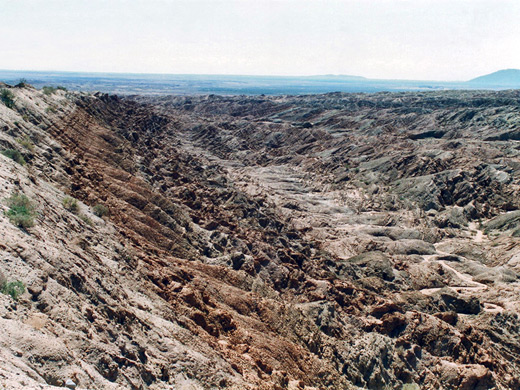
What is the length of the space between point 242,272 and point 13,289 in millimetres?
10661

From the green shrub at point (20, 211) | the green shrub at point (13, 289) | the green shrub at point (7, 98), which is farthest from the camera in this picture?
the green shrub at point (7, 98)

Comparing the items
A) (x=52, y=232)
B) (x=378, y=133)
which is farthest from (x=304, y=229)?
(x=378, y=133)

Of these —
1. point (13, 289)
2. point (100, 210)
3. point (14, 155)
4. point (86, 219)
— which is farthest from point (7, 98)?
point (13, 289)

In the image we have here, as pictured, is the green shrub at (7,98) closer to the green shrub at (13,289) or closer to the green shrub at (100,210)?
the green shrub at (100,210)

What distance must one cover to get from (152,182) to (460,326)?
20951mm

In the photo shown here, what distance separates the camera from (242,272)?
1681cm

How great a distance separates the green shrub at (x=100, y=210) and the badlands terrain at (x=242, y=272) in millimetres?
145

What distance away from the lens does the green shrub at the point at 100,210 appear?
15922 millimetres

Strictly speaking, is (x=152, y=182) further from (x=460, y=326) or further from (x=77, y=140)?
(x=460, y=326)

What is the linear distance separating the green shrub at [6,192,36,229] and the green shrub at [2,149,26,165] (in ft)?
15.5

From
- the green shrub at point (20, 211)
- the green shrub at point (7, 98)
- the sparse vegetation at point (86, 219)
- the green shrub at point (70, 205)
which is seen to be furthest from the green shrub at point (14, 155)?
the green shrub at point (7, 98)

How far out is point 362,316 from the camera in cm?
1612

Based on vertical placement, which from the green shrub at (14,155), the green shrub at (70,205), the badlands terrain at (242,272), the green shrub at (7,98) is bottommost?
the badlands terrain at (242,272)

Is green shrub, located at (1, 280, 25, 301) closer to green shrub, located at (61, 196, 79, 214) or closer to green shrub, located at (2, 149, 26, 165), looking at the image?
green shrub, located at (61, 196, 79, 214)
